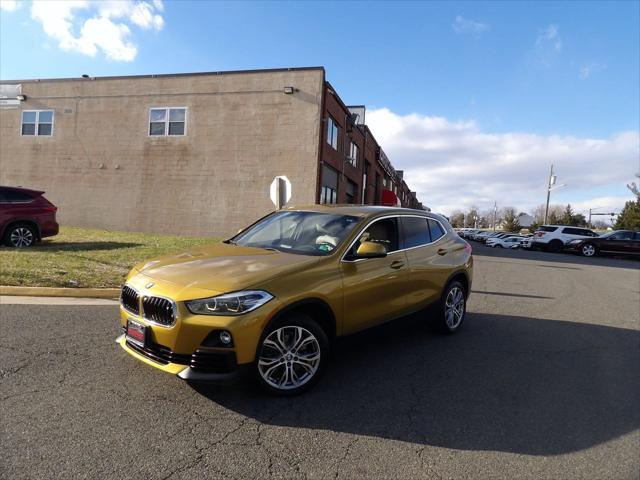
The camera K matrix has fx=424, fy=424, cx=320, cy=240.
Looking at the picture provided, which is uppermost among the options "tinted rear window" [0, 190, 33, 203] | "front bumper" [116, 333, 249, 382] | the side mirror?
"tinted rear window" [0, 190, 33, 203]

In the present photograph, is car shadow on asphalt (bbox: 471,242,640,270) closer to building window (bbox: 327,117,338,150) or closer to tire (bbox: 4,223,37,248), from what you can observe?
building window (bbox: 327,117,338,150)

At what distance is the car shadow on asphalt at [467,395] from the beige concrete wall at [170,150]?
607 inches

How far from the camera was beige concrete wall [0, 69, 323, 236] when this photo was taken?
19.8 metres

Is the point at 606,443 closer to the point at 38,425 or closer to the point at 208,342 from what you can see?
the point at 208,342

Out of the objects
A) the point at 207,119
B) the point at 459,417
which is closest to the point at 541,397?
the point at 459,417

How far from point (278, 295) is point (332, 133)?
66.1 feet

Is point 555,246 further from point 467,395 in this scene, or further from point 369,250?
point 369,250

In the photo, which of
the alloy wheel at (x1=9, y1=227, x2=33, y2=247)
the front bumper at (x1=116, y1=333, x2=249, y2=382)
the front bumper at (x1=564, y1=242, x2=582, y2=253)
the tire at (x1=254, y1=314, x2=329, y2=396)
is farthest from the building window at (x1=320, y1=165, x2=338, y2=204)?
the front bumper at (x1=116, y1=333, x2=249, y2=382)

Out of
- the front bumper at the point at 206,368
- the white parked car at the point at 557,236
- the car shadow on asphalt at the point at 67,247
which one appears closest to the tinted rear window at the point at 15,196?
the car shadow on asphalt at the point at 67,247

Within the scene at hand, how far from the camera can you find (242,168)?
2016cm

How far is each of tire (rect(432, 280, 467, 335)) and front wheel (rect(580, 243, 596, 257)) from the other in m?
24.5

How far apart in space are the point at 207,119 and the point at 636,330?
62.0 ft

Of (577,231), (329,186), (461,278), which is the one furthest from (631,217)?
(461,278)

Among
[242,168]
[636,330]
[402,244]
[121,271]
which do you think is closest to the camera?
[402,244]
